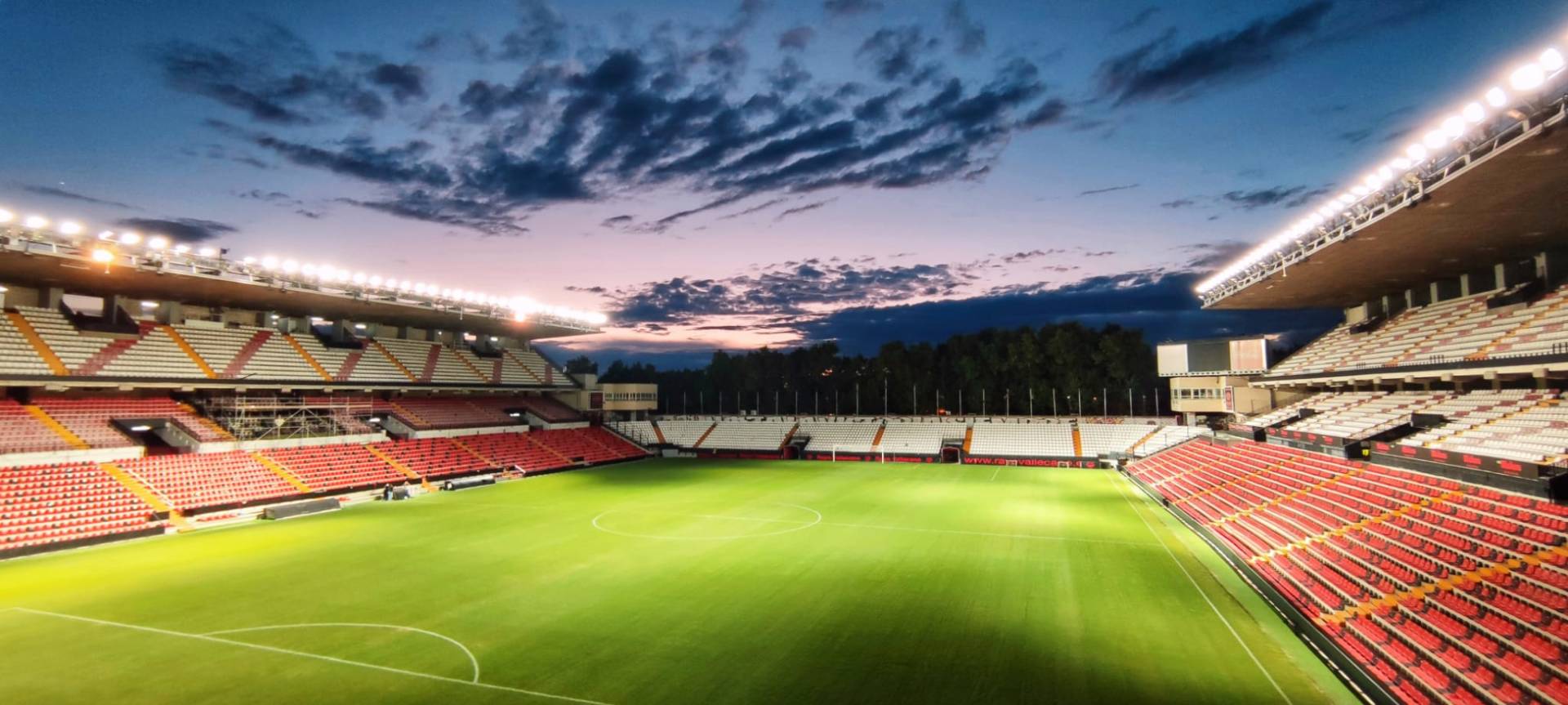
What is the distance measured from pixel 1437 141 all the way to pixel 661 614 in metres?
20.2

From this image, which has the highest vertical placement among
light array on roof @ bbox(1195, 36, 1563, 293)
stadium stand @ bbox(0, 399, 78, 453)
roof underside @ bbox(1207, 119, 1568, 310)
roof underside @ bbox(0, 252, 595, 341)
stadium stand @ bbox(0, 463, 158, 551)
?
light array on roof @ bbox(1195, 36, 1563, 293)

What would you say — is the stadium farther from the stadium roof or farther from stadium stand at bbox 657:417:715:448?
stadium stand at bbox 657:417:715:448

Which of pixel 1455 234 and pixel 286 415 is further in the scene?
pixel 286 415

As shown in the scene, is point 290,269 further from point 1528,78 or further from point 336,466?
point 1528,78

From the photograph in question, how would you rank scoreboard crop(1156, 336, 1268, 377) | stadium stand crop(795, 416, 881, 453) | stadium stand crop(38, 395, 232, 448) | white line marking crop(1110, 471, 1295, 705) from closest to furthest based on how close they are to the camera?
white line marking crop(1110, 471, 1295, 705) → stadium stand crop(38, 395, 232, 448) → scoreboard crop(1156, 336, 1268, 377) → stadium stand crop(795, 416, 881, 453)

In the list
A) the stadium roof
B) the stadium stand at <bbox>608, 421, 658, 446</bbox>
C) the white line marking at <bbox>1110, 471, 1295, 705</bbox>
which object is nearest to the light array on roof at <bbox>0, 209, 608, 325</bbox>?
the stadium roof

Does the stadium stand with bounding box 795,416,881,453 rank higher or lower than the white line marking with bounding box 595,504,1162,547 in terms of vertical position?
higher

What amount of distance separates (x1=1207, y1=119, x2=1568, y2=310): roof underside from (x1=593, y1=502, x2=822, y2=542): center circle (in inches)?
763

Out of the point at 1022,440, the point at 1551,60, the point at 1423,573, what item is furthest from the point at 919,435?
the point at 1551,60

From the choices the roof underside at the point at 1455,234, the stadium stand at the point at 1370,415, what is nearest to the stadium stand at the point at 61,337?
the roof underside at the point at 1455,234

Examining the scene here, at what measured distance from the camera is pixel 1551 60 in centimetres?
1210

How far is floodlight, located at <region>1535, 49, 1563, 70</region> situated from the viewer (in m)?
12.0

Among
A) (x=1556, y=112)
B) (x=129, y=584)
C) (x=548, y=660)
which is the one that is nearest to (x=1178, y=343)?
(x=1556, y=112)

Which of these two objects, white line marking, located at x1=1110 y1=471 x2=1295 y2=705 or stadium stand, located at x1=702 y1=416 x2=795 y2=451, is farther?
stadium stand, located at x1=702 y1=416 x2=795 y2=451
